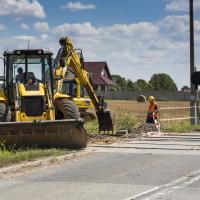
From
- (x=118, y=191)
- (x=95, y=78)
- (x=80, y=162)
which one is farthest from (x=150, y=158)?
(x=95, y=78)

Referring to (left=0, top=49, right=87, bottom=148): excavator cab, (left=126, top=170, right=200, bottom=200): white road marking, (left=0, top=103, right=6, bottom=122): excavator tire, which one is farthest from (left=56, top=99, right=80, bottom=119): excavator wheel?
(left=126, top=170, right=200, bottom=200): white road marking

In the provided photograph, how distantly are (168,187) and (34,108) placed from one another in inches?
281

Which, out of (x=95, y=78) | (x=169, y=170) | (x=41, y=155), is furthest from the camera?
(x=95, y=78)

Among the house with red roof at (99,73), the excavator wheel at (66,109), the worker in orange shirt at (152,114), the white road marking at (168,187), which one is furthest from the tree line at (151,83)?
the white road marking at (168,187)

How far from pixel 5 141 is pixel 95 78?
103982mm

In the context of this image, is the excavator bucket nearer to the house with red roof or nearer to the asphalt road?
the asphalt road

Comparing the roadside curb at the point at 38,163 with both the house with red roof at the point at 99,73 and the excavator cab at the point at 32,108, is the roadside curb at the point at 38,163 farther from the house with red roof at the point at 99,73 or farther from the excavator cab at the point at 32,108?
the house with red roof at the point at 99,73

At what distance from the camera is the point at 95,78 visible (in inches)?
4688

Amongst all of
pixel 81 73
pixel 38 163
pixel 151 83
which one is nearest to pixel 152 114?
pixel 81 73

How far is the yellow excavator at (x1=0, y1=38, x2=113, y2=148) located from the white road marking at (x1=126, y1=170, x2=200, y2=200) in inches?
182

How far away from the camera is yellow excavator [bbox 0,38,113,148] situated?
1534 cm

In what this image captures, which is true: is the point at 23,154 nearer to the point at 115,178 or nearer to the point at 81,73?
the point at 115,178

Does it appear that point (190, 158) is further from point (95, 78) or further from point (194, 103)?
point (95, 78)

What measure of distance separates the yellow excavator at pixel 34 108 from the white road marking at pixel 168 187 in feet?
15.2
